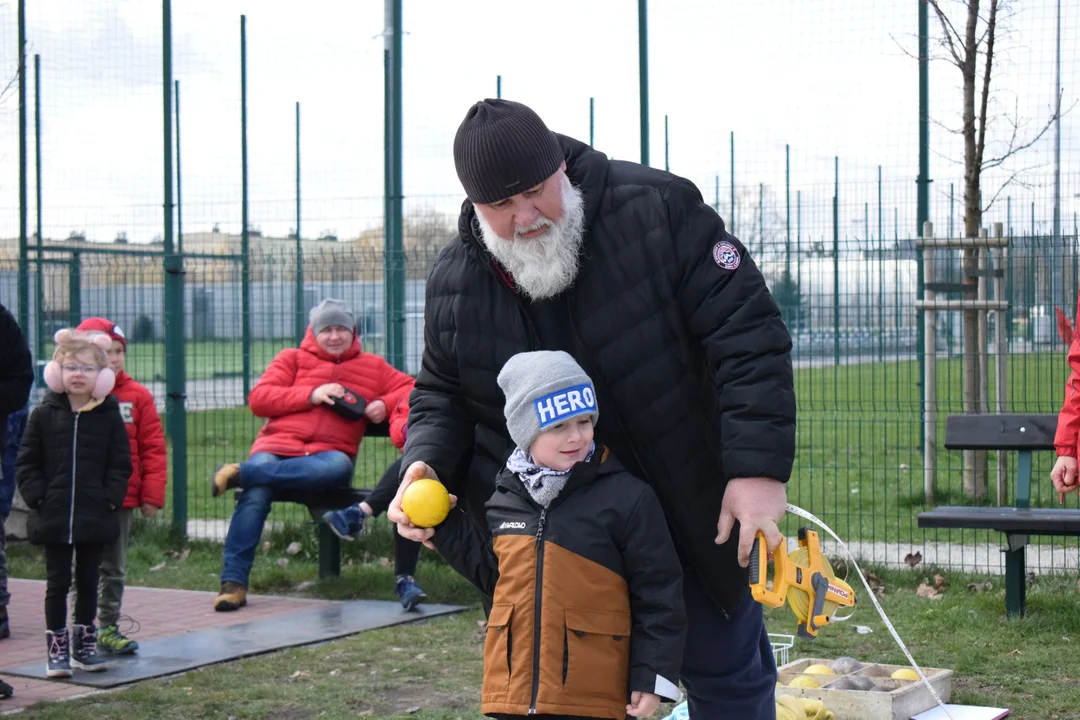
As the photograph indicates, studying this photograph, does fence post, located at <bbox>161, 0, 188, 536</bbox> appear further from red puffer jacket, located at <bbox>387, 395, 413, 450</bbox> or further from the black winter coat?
the black winter coat

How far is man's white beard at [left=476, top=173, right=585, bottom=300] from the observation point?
318 centimetres

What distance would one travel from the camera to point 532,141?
3152mm

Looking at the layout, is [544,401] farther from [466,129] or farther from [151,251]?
[151,251]

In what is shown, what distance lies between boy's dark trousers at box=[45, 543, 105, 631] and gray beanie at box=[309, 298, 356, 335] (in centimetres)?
240

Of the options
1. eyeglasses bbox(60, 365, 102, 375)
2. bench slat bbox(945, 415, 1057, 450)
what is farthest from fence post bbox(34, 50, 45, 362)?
bench slat bbox(945, 415, 1057, 450)

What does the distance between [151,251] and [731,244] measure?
8060 mm

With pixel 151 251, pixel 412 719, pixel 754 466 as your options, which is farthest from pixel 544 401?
pixel 151 251

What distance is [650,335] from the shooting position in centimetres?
321

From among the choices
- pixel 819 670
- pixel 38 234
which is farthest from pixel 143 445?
pixel 38 234

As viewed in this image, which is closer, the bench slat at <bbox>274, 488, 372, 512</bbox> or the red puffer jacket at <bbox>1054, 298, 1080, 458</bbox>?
the red puffer jacket at <bbox>1054, 298, 1080, 458</bbox>

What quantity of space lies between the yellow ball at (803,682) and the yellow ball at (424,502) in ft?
7.07

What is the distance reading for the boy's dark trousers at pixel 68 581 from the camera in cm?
604

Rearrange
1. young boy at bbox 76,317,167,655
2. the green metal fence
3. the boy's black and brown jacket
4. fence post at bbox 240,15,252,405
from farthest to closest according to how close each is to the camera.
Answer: fence post at bbox 240,15,252,405 < the green metal fence < young boy at bbox 76,317,167,655 < the boy's black and brown jacket

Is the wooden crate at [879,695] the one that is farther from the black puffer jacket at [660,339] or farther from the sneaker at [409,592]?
the sneaker at [409,592]
